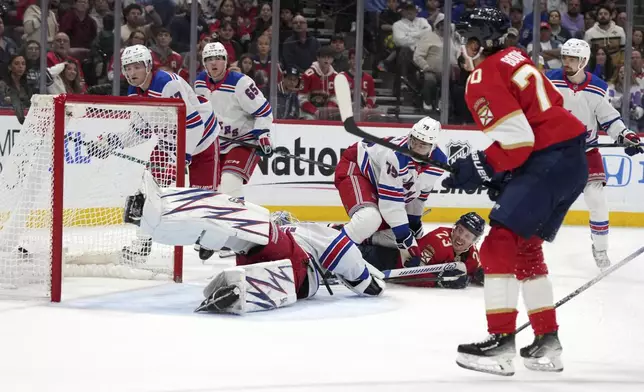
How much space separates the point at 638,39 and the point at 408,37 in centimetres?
201

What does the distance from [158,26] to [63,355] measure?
5.07 meters

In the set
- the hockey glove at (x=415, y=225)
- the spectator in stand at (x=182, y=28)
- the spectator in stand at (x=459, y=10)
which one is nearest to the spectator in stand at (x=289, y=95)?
the spectator in stand at (x=182, y=28)

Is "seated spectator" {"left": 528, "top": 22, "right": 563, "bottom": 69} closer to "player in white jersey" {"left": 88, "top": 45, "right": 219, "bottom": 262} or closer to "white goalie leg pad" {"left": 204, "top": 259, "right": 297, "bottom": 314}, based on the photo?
"player in white jersey" {"left": 88, "top": 45, "right": 219, "bottom": 262}

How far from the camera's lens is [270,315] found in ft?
13.9

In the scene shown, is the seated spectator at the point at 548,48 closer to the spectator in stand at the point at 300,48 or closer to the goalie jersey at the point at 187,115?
the spectator in stand at the point at 300,48

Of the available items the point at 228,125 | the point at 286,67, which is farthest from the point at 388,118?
the point at 228,125

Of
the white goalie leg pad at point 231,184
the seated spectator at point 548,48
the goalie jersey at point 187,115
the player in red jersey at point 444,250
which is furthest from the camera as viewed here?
the seated spectator at point 548,48

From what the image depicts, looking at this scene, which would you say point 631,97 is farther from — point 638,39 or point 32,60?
point 32,60

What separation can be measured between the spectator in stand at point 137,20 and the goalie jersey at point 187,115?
2.53m

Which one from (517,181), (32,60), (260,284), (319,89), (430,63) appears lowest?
(260,284)

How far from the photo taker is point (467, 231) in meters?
5.04

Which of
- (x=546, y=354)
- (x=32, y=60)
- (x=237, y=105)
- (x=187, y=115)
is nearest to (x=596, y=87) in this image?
(x=237, y=105)

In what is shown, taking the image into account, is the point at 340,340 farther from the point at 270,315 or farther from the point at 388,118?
the point at 388,118

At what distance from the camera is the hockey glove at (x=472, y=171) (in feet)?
10.7
